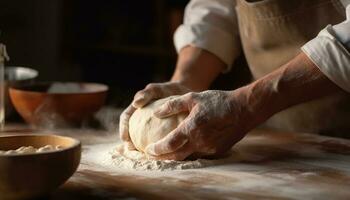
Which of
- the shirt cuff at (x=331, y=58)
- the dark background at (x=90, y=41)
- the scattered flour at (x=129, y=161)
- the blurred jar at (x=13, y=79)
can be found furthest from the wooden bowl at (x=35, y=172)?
the dark background at (x=90, y=41)

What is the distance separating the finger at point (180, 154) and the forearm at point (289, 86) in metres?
0.17

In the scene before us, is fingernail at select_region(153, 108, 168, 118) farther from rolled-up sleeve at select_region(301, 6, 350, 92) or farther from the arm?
rolled-up sleeve at select_region(301, 6, 350, 92)

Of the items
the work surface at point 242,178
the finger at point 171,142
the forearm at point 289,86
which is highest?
the forearm at point 289,86

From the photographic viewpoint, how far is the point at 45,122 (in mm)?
1589

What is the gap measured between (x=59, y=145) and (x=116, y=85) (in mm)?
2342

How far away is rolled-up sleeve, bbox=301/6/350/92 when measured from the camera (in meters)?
1.23

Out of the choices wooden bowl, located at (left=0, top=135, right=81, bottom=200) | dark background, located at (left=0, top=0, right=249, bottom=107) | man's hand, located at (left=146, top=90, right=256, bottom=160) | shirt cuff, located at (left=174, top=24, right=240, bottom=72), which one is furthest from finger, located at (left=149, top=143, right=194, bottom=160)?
dark background, located at (left=0, top=0, right=249, bottom=107)

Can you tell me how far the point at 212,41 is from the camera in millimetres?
1732

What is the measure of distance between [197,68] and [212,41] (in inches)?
3.8

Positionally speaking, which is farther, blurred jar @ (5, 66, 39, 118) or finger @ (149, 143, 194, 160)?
blurred jar @ (5, 66, 39, 118)

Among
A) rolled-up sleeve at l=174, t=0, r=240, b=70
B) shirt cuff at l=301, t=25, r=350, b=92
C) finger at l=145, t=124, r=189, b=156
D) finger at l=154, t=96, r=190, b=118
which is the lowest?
finger at l=145, t=124, r=189, b=156

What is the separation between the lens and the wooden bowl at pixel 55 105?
1.56 meters

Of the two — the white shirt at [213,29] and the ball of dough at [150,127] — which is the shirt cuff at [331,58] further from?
the white shirt at [213,29]

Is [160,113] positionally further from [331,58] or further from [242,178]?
[331,58]
